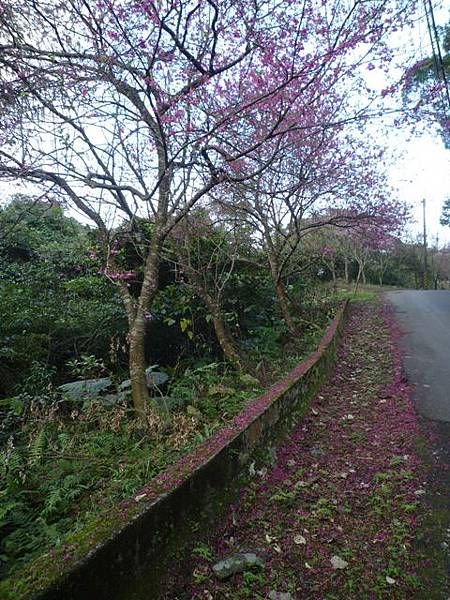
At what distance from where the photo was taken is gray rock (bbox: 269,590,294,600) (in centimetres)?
213

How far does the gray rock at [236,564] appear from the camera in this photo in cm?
227

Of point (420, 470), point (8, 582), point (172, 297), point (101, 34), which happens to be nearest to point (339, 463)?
point (420, 470)

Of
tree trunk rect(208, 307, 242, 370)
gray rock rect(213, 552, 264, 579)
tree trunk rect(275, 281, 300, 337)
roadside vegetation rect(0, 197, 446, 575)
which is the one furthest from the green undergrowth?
tree trunk rect(275, 281, 300, 337)

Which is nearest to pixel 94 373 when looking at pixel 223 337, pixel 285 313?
pixel 223 337

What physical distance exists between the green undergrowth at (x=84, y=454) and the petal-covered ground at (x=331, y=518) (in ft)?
2.32

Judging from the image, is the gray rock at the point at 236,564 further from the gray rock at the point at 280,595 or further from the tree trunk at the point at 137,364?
the tree trunk at the point at 137,364

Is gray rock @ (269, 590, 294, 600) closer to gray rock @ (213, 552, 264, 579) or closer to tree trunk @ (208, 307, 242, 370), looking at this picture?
gray rock @ (213, 552, 264, 579)

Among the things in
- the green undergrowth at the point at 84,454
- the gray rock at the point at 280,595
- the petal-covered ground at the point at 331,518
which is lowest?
the gray rock at the point at 280,595

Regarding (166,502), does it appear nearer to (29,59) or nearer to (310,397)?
(310,397)

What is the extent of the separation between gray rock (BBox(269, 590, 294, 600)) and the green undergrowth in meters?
1.03

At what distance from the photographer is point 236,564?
2334 mm

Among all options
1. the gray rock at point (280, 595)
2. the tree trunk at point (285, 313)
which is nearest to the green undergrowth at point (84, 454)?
the gray rock at point (280, 595)

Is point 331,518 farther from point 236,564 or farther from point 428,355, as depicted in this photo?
point 428,355

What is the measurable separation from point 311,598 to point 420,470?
5.77 ft
